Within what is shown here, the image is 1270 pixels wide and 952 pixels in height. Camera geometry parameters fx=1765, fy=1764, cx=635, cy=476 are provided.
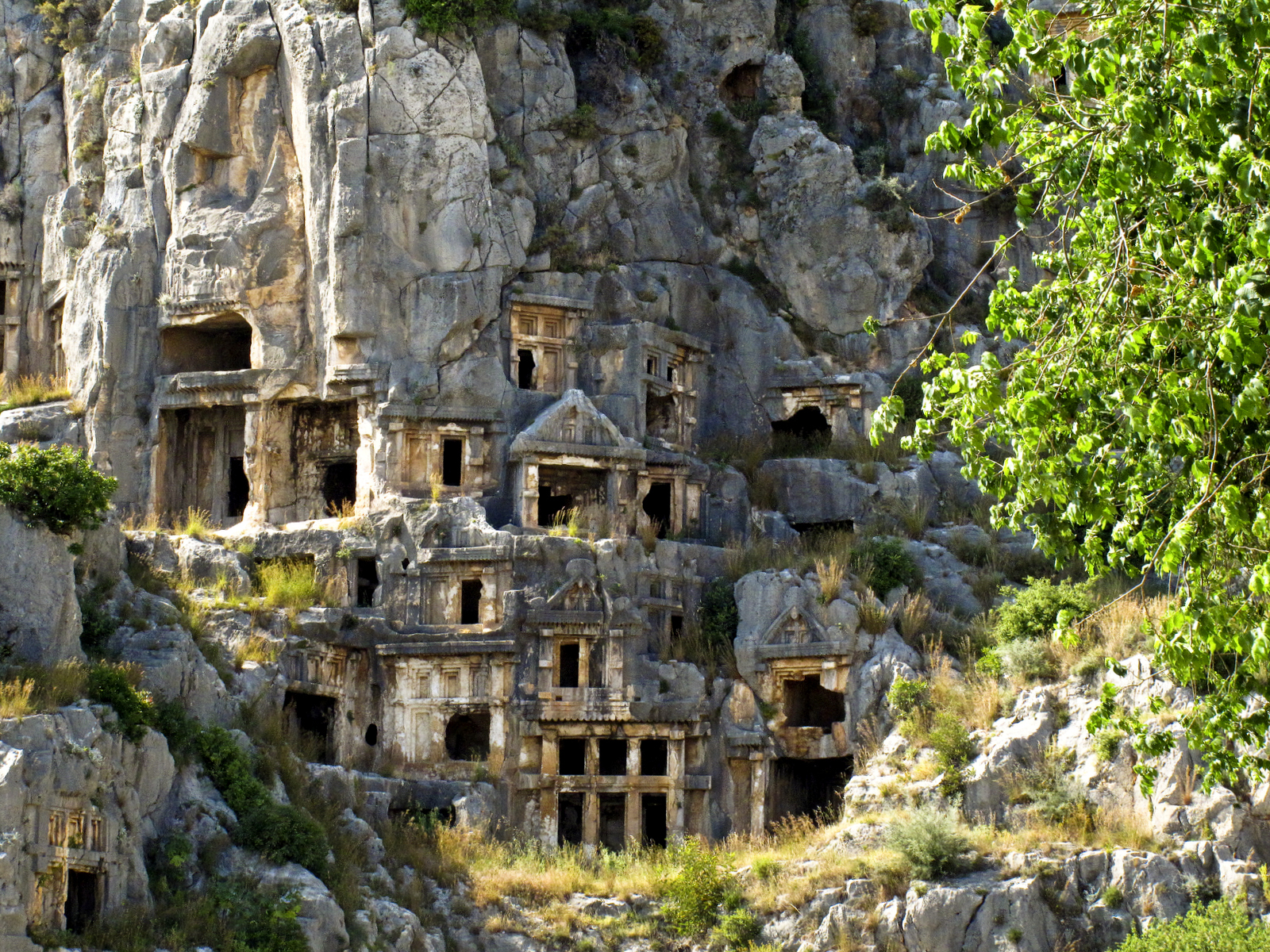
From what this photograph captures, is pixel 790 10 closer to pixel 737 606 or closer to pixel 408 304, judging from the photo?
pixel 408 304

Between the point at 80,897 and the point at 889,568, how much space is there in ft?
60.6

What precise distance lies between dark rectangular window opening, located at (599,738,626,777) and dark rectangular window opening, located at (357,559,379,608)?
619 centimetres

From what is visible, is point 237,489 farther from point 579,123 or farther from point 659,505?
point 579,123

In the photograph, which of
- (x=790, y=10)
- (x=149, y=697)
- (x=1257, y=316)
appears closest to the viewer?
(x=1257, y=316)

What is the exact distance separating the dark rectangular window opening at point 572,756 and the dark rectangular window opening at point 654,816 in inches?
59.7

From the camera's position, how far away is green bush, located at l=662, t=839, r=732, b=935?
30.4 m

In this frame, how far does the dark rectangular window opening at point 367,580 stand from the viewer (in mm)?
39469

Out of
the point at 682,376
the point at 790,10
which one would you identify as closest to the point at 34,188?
the point at 682,376

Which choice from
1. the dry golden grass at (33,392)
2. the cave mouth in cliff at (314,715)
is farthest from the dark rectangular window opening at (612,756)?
the dry golden grass at (33,392)

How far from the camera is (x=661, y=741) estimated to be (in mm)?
37469

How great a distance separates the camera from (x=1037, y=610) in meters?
34.6

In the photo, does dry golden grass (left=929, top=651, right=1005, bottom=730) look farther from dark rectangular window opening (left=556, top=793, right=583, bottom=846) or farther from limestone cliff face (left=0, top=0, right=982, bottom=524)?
limestone cliff face (left=0, top=0, right=982, bottom=524)

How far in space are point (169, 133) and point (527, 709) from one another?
18.6m

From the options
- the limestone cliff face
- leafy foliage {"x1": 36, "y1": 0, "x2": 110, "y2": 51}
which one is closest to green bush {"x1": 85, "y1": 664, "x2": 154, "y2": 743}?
the limestone cliff face
